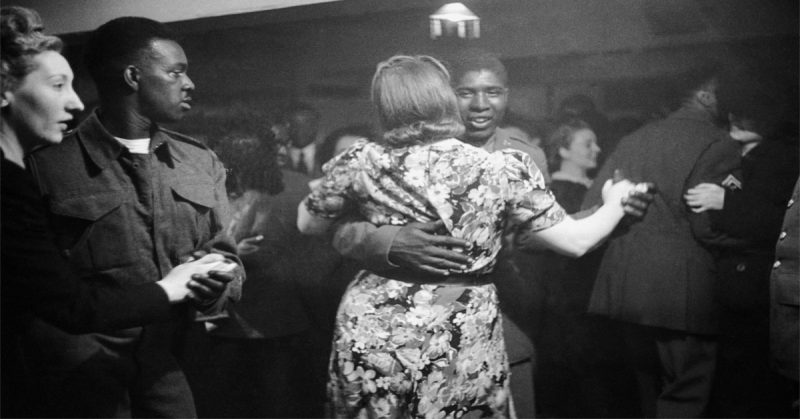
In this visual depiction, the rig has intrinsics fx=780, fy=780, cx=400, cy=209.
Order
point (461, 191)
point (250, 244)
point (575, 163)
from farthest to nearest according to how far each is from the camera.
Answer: point (250, 244) → point (575, 163) → point (461, 191)

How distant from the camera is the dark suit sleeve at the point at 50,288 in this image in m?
2.80

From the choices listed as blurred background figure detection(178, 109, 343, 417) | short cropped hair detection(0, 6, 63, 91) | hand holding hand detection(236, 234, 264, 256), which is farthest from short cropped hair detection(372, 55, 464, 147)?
short cropped hair detection(0, 6, 63, 91)

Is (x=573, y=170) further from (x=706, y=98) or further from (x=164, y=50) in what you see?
(x=164, y=50)

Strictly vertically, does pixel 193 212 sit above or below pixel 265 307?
above

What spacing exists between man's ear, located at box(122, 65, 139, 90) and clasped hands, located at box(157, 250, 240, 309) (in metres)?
0.68

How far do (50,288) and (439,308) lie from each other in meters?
1.39

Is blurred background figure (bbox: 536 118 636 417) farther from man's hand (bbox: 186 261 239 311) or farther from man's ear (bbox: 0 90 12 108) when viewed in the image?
man's ear (bbox: 0 90 12 108)

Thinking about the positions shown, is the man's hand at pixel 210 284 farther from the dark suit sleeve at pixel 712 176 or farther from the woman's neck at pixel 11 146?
the dark suit sleeve at pixel 712 176

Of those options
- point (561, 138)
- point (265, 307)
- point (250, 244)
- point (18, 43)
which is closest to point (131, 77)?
point (18, 43)

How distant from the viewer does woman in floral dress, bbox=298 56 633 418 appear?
106 inches

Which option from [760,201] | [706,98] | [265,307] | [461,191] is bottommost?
[265,307]

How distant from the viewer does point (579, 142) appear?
2.90m

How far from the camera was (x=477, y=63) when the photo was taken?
2.92 metres

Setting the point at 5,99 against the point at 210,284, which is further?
the point at 210,284
